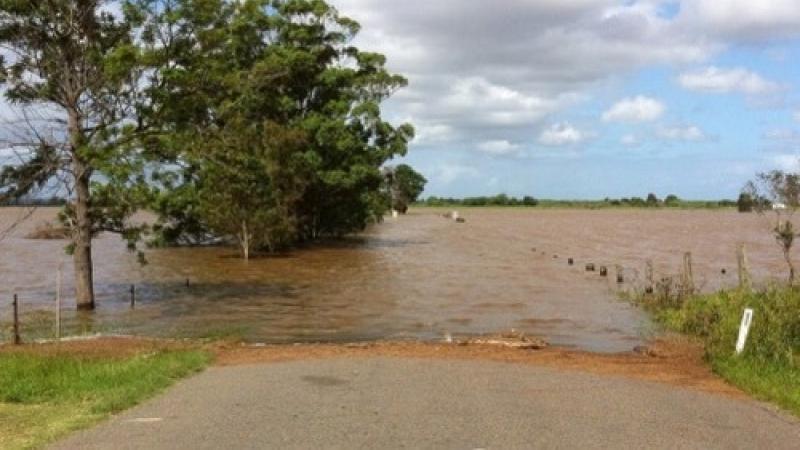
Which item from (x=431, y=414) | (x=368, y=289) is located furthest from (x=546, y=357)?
(x=368, y=289)

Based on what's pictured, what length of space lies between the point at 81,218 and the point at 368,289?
38.2 feet

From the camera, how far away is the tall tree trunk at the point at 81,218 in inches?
894

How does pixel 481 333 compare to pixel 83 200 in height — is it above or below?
below

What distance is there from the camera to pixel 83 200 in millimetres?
23406

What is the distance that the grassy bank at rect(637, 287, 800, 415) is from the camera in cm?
1142

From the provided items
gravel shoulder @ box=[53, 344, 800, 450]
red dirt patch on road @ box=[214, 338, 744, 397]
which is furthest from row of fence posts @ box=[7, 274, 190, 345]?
gravel shoulder @ box=[53, 344, 800, 450]

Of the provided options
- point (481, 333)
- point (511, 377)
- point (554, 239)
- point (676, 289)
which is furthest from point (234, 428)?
point (554, 239)

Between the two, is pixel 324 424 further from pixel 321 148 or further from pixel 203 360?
pixel 321 148

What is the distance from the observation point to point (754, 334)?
15062 mm

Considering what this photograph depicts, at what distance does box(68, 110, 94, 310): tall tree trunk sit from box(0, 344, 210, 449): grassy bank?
29.3ft

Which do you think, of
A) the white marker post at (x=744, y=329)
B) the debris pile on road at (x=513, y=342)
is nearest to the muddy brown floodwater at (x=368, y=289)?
the debris pile on road at (x=513, y=342)

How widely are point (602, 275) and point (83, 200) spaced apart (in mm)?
22127

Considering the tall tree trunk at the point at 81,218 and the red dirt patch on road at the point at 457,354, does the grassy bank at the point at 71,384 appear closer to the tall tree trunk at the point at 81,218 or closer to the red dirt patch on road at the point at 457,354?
the red dirt patch on road at the point at 457,354

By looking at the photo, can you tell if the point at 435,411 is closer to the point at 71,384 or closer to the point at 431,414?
the point at 431,414
